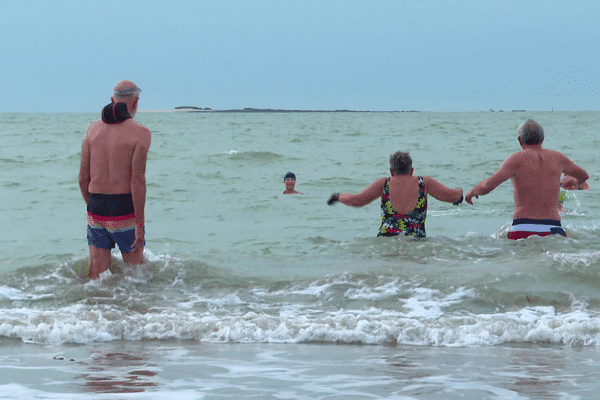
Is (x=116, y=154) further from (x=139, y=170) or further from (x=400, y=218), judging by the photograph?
(x=400, y=218)

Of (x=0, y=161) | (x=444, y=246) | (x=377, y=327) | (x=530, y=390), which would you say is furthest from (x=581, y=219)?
(x=0, y=161)

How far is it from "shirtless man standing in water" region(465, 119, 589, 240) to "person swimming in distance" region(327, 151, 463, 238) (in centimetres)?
45

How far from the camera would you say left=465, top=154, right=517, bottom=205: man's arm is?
21.6 feet

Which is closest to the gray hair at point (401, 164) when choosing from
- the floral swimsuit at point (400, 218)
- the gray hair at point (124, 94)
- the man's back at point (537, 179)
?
the floral swimsuit at point (400, 218)

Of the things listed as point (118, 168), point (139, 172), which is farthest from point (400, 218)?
point (118, 168)

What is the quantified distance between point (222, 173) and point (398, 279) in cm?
1403

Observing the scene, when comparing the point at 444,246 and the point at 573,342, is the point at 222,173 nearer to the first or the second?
the point at 444,246

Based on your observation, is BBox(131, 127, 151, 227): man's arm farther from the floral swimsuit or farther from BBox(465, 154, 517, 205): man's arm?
BBox(465, 154, 517, 205): man's arm

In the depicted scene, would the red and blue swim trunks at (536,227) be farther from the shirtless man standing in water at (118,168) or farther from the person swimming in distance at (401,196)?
the shirtless man standing in water at (118,168)

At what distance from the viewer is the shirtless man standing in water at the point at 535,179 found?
6.67 metres

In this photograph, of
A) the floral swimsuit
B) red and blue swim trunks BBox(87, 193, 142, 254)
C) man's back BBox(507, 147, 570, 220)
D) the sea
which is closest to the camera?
the sea

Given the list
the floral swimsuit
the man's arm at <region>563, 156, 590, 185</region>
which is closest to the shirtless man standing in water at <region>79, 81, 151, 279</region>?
the floral swimsuit

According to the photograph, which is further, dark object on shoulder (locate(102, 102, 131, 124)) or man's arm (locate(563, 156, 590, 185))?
man's arm (locate(563, 156, 590, 185))

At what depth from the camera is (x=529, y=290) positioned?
6.13 meters
